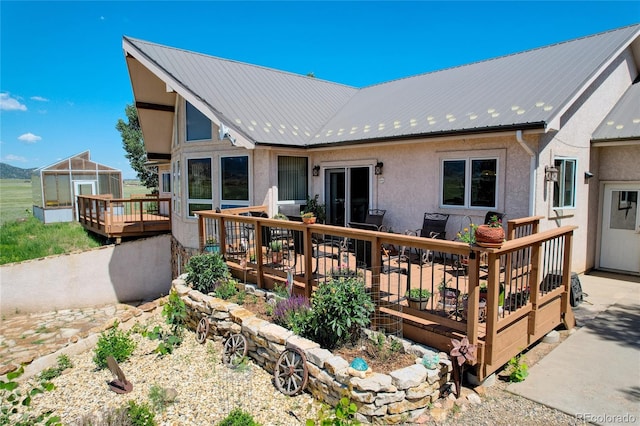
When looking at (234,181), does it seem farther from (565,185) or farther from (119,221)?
(565,185)

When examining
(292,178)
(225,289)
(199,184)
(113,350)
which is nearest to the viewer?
(113,350)

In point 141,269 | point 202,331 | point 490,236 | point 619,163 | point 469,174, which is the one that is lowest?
point 141,269

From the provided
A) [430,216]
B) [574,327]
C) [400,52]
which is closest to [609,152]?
[430,216]

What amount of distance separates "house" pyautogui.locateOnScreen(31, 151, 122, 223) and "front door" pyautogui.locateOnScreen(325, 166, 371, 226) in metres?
19.0

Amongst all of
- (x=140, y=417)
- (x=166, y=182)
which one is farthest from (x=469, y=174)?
(x=166, y=182)

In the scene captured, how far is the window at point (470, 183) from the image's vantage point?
796 cm

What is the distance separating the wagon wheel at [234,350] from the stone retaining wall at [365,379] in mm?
129

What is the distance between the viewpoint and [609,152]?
29.7 ft

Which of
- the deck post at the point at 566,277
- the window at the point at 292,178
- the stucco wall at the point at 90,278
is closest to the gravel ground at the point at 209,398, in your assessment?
the deck post at the point at 566,277

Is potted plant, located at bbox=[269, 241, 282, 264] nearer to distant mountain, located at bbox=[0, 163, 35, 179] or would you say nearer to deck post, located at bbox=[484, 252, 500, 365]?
deck post, located at bbox=[484, 252, 500, 365]

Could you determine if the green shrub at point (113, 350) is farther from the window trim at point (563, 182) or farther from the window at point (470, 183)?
the window trim at point (563, 182)

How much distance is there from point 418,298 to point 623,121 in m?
7.68

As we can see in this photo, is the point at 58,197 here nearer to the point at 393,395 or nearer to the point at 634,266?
the point at 393,395

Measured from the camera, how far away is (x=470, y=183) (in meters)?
8.27
